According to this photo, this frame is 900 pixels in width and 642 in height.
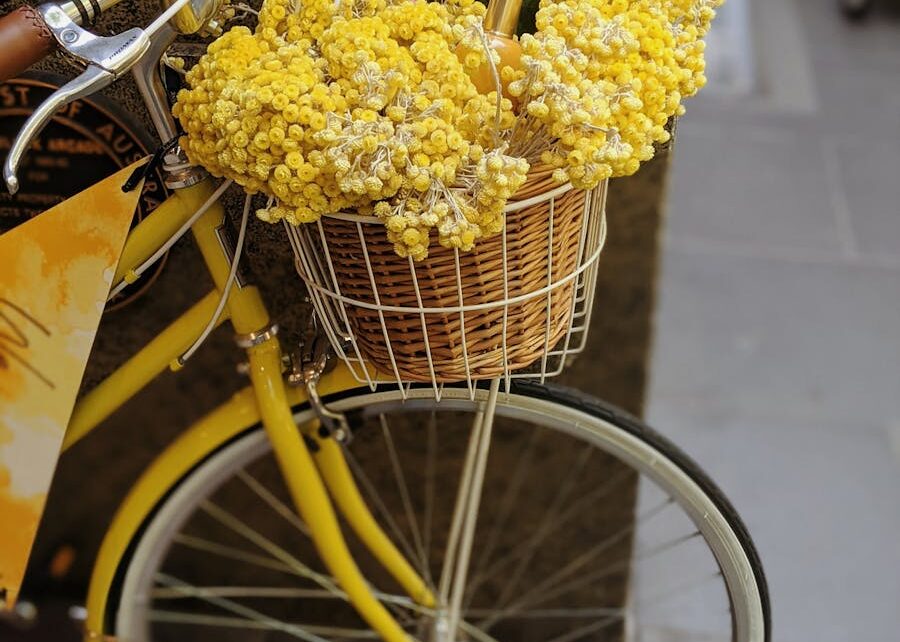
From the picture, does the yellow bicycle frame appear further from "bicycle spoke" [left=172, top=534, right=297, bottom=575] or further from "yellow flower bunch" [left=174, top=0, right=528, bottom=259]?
"bicycle spoke" [left=172, top=534, right=297, bottom=575]

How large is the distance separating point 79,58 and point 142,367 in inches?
15.5

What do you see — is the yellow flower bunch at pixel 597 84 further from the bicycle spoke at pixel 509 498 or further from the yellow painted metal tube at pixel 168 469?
the bicycle spoke at pixel 509 498

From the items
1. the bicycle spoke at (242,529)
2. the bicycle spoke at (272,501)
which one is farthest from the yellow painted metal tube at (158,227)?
the bicycle spoke at (242,529)

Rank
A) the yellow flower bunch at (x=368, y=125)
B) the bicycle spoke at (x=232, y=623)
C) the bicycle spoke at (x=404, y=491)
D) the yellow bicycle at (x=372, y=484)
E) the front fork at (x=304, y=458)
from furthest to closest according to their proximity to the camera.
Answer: the bicycle spoke at (x=232, y=623)
the bicycle spoke at (x=404, y=491)
the front fork at (x=304, y=458)
the yellow bicycle at (x=372, y=484)
the yellow flower bunch at (x=368, y=125)

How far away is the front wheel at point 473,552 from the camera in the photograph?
1.40 metres

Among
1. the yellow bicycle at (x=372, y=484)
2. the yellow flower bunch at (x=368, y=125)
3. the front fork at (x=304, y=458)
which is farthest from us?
the front fork at (x=304, y=458)

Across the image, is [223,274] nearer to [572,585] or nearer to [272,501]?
[272,501]

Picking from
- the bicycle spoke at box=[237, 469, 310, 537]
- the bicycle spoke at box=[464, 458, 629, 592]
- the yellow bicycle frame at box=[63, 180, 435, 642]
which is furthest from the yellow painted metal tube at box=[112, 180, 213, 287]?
the bicycle spoke at box=[464, 458, 629, 592]

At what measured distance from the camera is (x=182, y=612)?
161 cm

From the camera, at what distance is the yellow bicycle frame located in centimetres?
90

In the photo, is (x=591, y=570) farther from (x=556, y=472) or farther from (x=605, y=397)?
(x=605, y=397)

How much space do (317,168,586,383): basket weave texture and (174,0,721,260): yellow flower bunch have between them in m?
0.04

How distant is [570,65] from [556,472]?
0.92 m

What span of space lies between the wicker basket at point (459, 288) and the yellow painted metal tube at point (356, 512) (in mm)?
257
